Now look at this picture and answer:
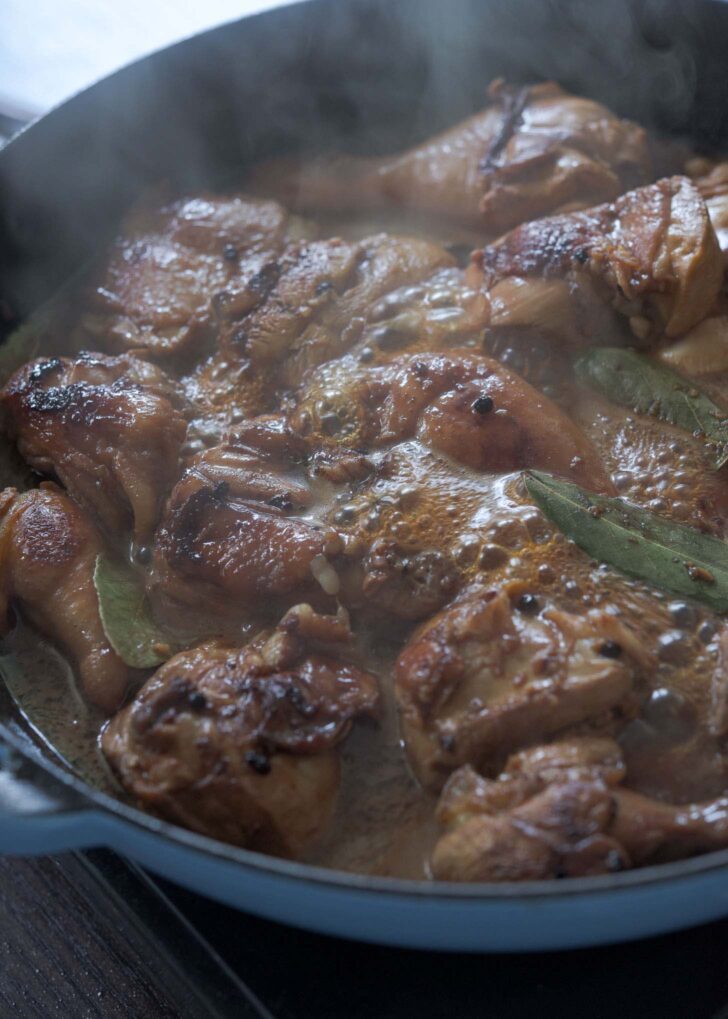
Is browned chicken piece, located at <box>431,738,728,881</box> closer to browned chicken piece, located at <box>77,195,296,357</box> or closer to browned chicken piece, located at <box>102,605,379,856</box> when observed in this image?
browned chicken piece, located at <box>102,605,379,856</box>

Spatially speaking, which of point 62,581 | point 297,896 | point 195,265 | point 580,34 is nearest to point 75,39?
point 195,265

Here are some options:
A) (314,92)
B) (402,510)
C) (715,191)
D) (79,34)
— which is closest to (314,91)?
(314,92)

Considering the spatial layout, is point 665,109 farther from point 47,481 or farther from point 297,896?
point 297,896

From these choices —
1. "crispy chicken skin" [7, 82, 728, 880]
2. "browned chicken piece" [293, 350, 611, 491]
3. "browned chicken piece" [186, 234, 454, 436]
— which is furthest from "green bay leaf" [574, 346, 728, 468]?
"browned chicken piece" [186, 234, 454, 436]

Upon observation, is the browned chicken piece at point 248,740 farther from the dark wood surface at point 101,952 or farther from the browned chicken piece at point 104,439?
the browned chicken piece at point 104,439

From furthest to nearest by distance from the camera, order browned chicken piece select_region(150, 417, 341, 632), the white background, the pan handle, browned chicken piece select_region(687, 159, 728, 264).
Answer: the white background, browned chicken piece select_region(687, 159, 728, 264), browned chicken piece select_region(150, 417, 341, 632), the pan handle

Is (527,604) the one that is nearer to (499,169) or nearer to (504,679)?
(504,679)
